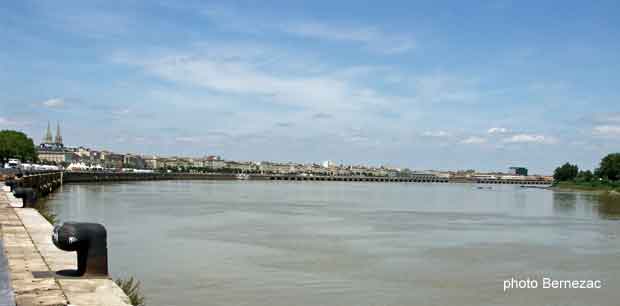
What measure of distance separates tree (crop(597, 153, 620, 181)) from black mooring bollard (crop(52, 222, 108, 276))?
428ft

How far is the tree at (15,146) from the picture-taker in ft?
356

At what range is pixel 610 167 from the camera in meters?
129

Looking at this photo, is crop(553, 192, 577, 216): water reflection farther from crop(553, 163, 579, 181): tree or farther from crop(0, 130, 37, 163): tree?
crop(553, 163, 579, 181): tree

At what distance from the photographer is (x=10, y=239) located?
43.8ft

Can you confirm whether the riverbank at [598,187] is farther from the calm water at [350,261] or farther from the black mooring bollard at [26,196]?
the black mooring bollard at [26,196]

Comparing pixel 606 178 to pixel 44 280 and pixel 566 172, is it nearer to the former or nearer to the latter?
pixel 566 172

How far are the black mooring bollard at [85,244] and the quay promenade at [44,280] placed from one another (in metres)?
0.20

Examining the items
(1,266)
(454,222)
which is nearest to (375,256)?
(1,266)

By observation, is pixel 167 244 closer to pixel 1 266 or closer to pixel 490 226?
pixel 1 266

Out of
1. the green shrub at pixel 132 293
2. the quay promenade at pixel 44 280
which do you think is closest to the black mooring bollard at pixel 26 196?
the quay promenade at pixel 44 280

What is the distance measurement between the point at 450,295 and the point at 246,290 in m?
4.56

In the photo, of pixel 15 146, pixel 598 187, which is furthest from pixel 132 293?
pixel 598 187

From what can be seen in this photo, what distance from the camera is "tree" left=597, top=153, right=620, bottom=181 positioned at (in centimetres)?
12606

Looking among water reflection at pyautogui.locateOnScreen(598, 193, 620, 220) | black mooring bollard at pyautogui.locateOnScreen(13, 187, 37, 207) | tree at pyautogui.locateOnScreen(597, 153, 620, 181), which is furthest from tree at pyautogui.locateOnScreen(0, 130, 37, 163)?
tree at pyautogui.locateOnScreen(597, 153, 620, 181)
